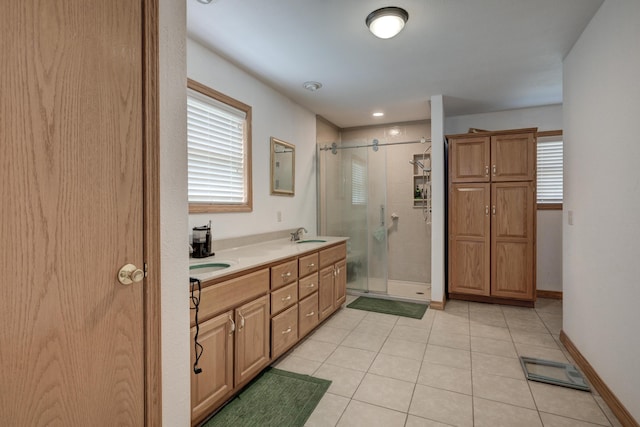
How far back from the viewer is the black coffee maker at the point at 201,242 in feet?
7.42

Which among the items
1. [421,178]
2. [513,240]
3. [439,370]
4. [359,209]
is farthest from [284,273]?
[421,178]

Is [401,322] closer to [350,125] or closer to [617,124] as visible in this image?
[617,124]

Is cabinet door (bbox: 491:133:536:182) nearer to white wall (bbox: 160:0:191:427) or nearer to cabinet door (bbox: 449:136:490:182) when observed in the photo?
cabinet door (bbox: 449:136:490:182)

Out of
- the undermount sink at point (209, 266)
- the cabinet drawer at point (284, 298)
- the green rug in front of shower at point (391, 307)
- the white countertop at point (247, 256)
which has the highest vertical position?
the white countertop at point (247, 256)

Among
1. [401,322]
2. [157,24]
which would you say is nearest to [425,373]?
[401,322]

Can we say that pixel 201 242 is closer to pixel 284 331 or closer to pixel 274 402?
pixel 284 331

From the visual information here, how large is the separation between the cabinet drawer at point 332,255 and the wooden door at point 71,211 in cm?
211

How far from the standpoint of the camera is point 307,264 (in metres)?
2.76

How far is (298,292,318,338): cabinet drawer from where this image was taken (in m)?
2.65

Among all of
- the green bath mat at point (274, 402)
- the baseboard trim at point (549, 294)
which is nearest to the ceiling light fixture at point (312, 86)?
the green bath mat at point (274, 402)

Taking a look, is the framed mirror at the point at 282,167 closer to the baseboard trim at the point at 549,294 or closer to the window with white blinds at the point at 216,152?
the window with white blinds at the point at 216,152

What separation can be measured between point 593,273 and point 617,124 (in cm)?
99

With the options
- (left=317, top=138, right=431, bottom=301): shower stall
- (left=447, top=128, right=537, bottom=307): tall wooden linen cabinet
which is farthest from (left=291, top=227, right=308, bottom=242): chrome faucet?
(left=447, top=128, right=537, bottom=307): tall wooden linen cabinet

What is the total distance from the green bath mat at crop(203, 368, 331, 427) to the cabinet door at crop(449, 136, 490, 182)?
113 inches
